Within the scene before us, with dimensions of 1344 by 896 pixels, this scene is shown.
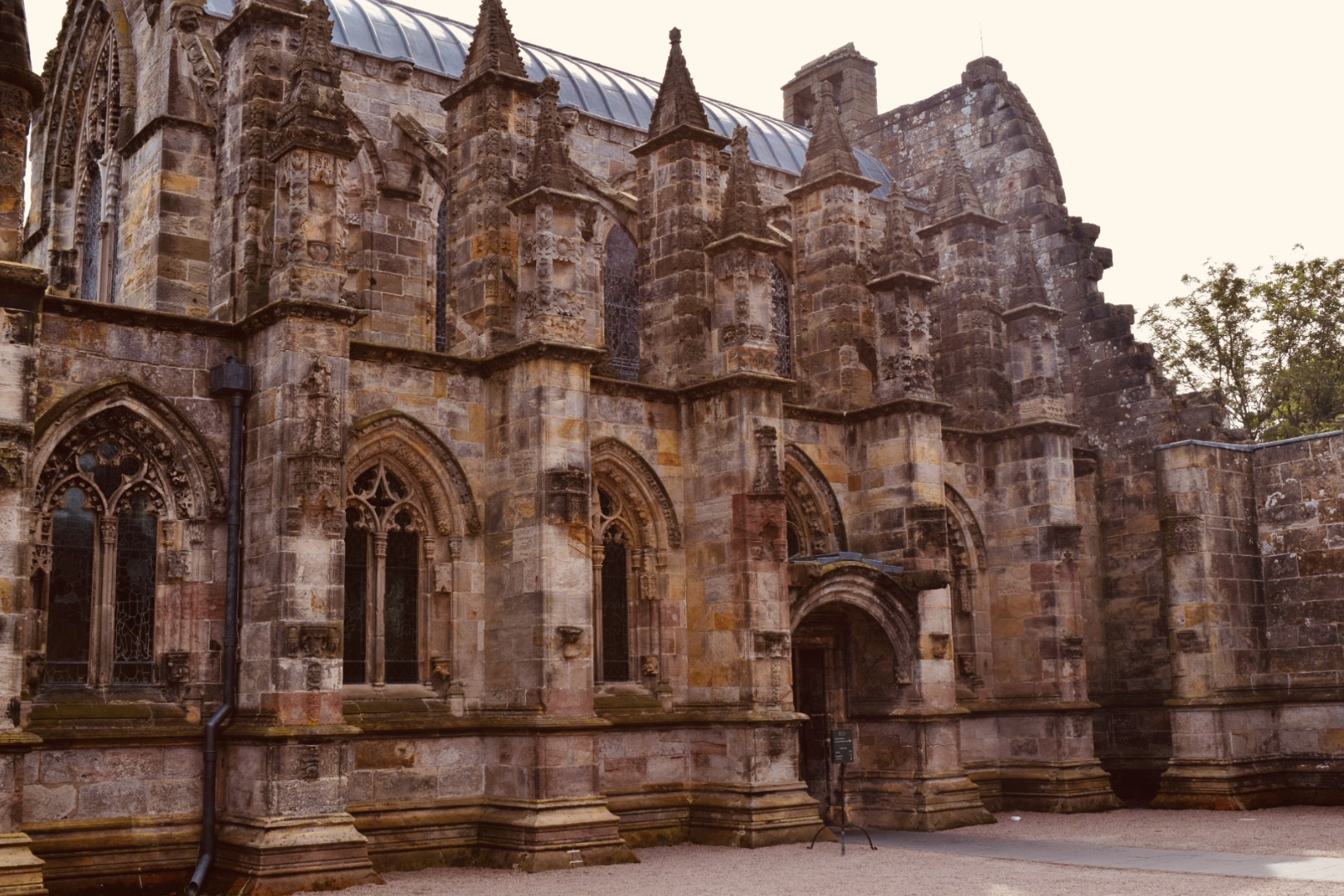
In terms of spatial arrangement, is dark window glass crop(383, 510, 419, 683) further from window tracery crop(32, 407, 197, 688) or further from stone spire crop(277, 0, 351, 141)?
stone spire crop(277, 0, 351, 141)

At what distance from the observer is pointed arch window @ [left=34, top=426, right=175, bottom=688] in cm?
1406

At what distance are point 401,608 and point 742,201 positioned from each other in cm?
714

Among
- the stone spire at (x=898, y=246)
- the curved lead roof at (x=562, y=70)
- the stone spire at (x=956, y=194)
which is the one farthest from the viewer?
the stone spire at (x=956, y=194)

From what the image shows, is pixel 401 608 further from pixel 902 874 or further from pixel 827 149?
pixel 827 149

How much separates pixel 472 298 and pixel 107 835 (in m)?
7.66

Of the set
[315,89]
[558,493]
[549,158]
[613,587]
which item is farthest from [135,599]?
[549,158]

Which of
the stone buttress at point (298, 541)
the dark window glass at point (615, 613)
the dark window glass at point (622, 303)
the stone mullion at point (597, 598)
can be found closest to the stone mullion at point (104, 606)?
the stone buttress at point (298, 541)

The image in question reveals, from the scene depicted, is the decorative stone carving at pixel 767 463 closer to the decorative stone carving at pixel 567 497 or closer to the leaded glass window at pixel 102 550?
the decorative stone carving at pixel 567 497

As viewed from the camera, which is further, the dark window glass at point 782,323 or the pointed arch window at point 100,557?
the dark window glass at point 782,323

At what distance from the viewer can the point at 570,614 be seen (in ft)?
53.4

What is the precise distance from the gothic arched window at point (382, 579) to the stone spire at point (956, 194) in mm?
11729

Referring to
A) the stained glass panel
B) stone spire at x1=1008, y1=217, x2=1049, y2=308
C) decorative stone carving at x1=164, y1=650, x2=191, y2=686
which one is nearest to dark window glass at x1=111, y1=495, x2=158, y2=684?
decorative stone carving at x1=164, y1=650, x2=191, y2=686

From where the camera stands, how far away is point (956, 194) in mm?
24047

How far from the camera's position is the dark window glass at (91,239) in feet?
71.1
